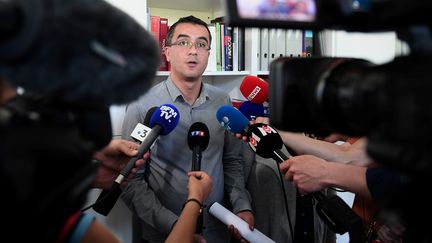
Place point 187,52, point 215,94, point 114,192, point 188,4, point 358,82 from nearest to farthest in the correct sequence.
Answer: point 358,82 → point 114,192 → point 187,52 → point 215,94 → point 188,4

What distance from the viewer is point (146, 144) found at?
3.76 feet

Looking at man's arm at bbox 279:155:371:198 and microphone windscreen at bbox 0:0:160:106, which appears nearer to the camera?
microphone windscreen at bbox 0:0:160:106

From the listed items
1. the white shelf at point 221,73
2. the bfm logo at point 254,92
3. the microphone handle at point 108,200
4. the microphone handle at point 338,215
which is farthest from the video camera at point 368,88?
the white shelf at point 221,73

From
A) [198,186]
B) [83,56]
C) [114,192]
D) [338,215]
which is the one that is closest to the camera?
[83,56]

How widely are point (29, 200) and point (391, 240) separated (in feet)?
3.81

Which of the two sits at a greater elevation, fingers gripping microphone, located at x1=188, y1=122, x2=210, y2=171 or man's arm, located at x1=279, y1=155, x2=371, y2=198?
fingers gripping microphone, located at x1=188, y1=122, x2=210, y2=171

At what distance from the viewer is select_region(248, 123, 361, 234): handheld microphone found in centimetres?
91

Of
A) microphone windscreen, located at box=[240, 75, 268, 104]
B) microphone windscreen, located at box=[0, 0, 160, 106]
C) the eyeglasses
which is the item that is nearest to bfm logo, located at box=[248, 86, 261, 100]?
microphone windscreen, located at box=[240, 75, 268, 104]

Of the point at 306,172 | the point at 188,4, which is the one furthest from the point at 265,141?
the point at 188,4

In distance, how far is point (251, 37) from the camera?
6.59 feet

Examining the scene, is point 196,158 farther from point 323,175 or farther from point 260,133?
point 323,175

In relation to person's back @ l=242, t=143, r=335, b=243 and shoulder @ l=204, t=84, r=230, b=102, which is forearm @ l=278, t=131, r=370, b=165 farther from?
shoulder @ l=204, t=84, r=230, b=102

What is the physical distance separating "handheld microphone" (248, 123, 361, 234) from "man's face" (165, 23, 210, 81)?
→ 65cm

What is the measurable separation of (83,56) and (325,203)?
29.9 inches
